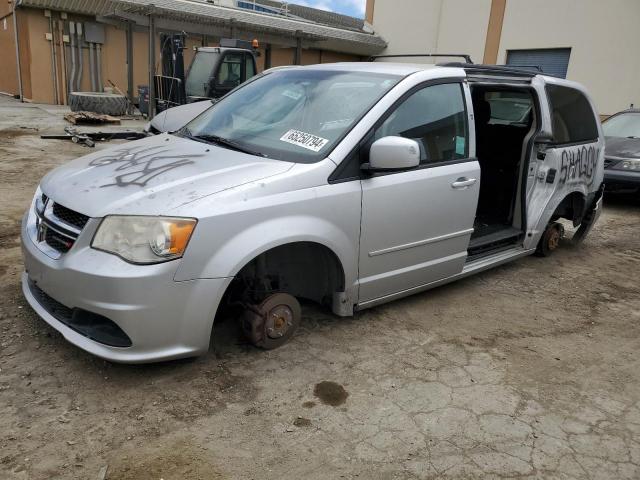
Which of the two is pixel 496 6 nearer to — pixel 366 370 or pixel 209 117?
pixel 209 117

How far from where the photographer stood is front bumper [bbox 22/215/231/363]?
2590mm

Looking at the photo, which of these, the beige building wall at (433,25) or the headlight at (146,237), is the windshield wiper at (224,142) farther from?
the beige building wall at (433,25)

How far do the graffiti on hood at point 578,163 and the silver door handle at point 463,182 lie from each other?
1543mm

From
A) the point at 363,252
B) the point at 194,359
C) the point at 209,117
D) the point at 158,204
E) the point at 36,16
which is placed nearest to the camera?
the point at 158,204

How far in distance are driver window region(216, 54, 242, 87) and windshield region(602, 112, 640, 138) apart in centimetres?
746

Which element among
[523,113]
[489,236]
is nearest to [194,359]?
[489,236]

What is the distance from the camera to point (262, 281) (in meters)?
3.21

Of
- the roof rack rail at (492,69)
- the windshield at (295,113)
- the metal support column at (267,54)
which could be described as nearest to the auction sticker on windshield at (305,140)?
the windshield at (295,113)

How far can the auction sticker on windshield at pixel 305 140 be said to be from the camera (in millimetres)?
3270

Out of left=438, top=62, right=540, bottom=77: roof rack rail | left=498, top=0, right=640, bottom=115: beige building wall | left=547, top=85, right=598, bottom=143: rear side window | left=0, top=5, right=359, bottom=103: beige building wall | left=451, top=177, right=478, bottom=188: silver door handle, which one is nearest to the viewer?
left=451, top=177, right=478, bottom=188: silver door handle

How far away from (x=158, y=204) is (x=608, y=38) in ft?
54.7

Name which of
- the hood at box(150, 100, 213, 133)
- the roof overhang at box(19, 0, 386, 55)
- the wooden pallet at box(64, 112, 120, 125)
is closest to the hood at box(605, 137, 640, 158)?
the hood at box(150, 100, 213, 133)

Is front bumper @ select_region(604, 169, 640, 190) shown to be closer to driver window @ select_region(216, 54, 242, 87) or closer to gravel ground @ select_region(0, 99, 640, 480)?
gravel ground @ select_region(0, 99, 640, 480)

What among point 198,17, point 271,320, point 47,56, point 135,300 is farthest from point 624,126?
point 47,56
